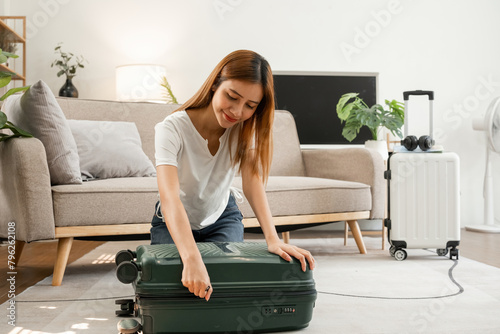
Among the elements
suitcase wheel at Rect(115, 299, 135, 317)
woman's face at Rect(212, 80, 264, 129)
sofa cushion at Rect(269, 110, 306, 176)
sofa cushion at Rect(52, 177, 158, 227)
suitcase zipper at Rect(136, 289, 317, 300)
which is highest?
woman's face at Rect(212, 80, 264, 129)

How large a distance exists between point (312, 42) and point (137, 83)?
1.48 metres

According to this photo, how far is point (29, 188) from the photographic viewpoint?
1824 mm

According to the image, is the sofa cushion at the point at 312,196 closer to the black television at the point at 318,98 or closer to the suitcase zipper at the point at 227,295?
the suitcase zipper at the point at 227,295

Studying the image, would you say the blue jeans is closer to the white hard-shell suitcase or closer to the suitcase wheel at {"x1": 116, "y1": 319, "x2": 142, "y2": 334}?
the suitcase wheel at {"x1": 116, "y1": 319, "x2": 142, "y2": 334}

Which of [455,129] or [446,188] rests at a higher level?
[455,129]

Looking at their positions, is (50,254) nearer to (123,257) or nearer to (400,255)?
(123,257)

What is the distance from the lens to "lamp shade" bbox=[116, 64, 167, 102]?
3795 mm

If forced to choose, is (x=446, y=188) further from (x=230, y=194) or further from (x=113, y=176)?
(x=113, y=176)

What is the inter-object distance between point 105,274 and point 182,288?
105 cm

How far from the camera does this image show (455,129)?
437 cm

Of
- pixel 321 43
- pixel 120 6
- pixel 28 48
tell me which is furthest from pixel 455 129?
pixel 28 48

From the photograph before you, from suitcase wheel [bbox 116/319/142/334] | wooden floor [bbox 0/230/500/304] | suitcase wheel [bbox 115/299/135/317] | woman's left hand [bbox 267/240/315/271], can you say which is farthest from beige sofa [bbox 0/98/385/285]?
woman's left hand [bbox 267/240/315/271]

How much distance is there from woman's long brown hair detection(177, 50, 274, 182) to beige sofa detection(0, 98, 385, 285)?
0.70 metres

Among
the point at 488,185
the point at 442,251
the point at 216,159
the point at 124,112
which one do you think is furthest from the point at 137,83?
the point at 488,185
